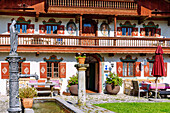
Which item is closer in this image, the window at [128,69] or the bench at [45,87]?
the bench at [45,87]

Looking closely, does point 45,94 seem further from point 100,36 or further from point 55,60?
point 100,36

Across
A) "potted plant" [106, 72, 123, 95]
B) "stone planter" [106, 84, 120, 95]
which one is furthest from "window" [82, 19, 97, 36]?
"stone planter" [106, 84, 120, 95]

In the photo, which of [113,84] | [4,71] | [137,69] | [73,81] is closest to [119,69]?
[137,69]

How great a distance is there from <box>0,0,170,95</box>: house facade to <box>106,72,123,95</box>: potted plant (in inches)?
25.6

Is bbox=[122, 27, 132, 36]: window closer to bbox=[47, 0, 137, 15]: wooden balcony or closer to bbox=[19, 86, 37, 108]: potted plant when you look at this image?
bbox=[47, 0, 137, 15]: wooden balcony

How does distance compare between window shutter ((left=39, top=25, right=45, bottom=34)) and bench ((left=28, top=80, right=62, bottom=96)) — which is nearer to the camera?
bench ((left=28, top=80, right=62, bottom=96))

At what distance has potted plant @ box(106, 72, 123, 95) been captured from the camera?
19172 mm

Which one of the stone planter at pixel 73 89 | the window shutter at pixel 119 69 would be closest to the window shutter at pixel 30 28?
the stone planter at pixel 73 89

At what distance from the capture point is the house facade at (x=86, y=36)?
62.2ft

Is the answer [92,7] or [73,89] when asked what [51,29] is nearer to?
[92,7]

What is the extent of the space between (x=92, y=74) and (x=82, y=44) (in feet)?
13.2

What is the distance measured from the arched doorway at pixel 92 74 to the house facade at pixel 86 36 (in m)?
0.07

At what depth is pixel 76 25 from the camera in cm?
2048

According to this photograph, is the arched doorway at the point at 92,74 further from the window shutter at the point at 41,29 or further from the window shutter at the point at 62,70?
the window shutter at the point at 41,29
